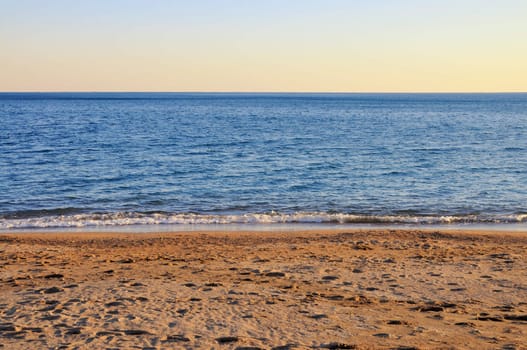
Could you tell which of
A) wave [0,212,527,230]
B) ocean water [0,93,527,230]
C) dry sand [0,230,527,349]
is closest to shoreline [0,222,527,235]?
wave [0,212,527,230]

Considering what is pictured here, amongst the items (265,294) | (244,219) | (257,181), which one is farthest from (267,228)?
(257,181)

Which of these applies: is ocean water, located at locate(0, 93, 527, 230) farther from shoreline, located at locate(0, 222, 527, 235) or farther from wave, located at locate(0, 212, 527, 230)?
shoreline, located at locate(0, 222, 527, 235)

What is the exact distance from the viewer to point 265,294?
Answer: 11.3 m

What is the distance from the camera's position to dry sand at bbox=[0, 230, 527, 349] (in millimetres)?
8930

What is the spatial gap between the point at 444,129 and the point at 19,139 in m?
43.5

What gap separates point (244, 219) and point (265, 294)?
33.0 ft

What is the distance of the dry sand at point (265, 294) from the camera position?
8930 mm

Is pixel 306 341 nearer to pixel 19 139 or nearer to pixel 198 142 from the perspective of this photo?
pixel 198 142

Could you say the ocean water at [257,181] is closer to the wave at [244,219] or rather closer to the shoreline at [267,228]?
the wave at [244,219]

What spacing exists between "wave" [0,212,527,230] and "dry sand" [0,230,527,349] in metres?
3.47

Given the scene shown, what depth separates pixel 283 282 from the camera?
12.2m

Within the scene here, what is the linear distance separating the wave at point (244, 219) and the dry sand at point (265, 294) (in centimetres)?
347

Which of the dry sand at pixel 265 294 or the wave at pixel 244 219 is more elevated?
the dry sand at pixel 265 294

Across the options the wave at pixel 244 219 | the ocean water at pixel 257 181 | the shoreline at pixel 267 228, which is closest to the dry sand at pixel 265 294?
the shoreline at pixel 267 228
